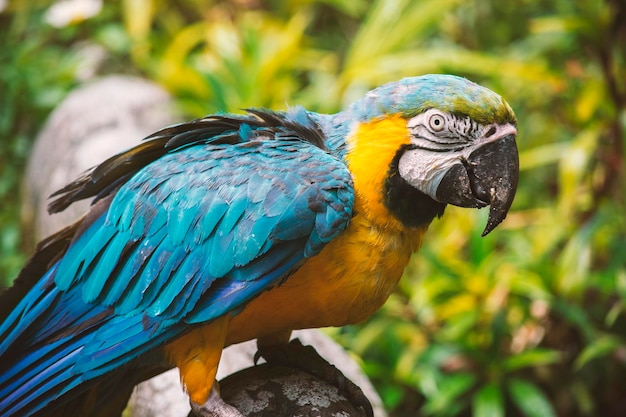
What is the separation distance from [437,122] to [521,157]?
215 cm

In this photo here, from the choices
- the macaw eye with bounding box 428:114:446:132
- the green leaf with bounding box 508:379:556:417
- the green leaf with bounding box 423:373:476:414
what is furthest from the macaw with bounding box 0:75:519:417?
the green leaf with bounding box 508:379:556:417

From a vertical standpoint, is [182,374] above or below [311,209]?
below

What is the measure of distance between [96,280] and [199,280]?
26 cm

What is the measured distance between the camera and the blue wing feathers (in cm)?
162

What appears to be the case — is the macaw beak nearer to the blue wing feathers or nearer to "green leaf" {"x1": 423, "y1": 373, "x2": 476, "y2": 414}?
the blue wing feathers

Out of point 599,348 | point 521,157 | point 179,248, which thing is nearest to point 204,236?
point 179,248

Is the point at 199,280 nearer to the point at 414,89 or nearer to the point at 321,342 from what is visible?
the point at 414,89

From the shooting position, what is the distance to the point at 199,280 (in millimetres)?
1661

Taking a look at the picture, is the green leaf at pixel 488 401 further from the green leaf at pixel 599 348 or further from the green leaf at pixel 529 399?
the green leaf at pixel 599 348

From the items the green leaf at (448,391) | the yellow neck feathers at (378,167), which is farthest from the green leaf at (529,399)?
the yellow neck feathers at (378,167)

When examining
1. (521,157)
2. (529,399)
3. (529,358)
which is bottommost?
(529,399)

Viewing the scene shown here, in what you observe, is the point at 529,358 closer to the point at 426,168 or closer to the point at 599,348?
the point at 599,348

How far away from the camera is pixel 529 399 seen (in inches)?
110

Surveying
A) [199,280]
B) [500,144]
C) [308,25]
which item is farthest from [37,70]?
[500,144]
